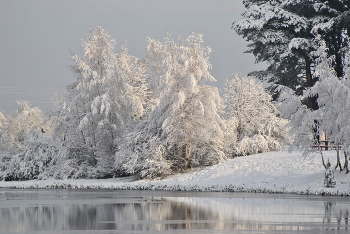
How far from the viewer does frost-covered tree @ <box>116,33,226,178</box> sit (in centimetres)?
3734

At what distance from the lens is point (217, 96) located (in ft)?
126

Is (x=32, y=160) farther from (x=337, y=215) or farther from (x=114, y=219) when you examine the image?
(x=337, y=215)

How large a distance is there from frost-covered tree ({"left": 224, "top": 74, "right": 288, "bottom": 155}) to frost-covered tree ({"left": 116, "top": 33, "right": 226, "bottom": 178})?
9.62ft

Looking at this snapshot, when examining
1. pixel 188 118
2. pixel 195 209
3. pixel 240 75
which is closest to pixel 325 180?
pixel 195 209

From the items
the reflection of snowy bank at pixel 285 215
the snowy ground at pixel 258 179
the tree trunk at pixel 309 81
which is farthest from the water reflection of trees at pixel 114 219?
the tree trunk at pixel 309 81

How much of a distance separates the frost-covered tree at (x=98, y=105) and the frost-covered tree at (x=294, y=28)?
1221 centimetres

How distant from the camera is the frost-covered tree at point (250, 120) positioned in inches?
1614

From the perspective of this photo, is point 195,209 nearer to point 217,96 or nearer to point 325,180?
point 325,180

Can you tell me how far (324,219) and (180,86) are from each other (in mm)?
24960

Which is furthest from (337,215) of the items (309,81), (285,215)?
(309,81)

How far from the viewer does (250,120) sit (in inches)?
1731

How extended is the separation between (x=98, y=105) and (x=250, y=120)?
42.6 feet

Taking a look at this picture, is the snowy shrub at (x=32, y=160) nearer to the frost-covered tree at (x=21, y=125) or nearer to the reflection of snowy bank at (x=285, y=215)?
the frost-covered tree at (x=21, y=125)

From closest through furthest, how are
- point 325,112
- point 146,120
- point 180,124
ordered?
point 325,112
point 180,124
point 146,120
